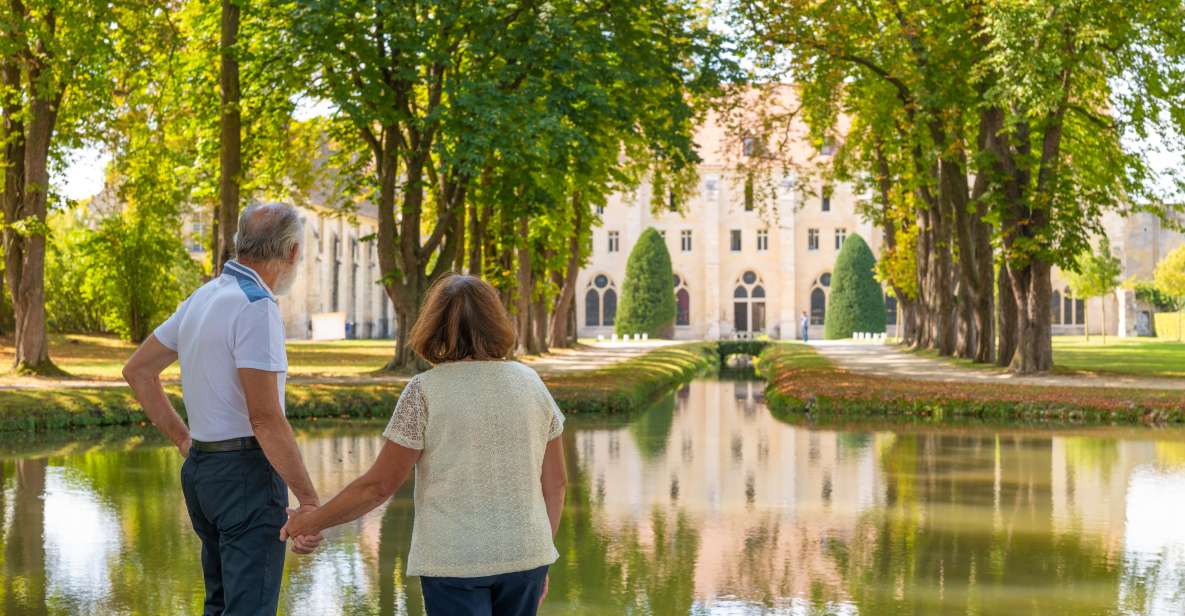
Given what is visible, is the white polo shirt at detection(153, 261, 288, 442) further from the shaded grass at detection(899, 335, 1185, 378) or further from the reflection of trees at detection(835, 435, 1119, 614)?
the shaded grass at detection(899, 335, 1185, 378)

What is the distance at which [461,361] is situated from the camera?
11.8 feet

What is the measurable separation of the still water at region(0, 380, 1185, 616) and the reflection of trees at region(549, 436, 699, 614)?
0.02 metres

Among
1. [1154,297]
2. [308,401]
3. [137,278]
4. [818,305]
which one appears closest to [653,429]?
[308,401]

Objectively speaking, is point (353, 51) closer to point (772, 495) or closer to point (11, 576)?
point (772, 495)

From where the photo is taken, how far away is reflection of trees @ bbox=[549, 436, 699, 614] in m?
7.01

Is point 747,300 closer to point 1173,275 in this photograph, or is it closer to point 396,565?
point 1173,275

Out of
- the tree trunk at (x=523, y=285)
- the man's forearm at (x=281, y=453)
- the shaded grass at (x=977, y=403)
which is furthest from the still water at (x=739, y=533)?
the tree trunk at (x=523, y=285)

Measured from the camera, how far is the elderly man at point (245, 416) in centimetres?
391

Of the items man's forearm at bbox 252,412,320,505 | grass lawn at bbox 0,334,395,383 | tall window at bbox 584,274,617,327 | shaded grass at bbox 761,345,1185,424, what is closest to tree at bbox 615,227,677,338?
tall window at bbox 584,274,617,327

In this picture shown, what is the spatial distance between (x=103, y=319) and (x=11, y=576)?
116 feet

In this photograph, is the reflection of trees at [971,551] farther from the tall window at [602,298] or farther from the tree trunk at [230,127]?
the tall window at [602,298]

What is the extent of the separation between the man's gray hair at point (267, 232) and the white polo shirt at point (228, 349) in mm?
58

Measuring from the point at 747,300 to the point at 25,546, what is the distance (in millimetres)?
67708

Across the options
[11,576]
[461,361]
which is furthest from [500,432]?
[11,576]
